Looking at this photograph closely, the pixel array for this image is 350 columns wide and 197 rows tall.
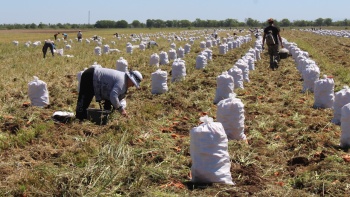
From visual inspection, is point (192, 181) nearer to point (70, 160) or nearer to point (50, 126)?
point (70, 160)

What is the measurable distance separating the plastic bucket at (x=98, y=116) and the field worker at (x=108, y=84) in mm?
189

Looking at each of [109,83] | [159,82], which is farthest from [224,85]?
[109,83]

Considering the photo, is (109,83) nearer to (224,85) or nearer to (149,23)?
(224,85)

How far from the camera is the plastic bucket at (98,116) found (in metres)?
6.96

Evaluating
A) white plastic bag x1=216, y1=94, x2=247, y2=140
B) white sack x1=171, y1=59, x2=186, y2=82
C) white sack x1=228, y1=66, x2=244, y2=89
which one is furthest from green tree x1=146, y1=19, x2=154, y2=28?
white plastic bag x1=216, y1=94, x2=247, y2=140

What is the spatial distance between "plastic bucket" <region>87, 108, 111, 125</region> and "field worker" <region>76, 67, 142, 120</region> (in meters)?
A: 0.19

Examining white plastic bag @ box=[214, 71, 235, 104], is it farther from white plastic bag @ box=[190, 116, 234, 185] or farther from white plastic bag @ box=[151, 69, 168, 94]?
white plastic bag @ box=[190, 116, 234, 185]

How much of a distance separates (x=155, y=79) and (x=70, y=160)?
5.16 m

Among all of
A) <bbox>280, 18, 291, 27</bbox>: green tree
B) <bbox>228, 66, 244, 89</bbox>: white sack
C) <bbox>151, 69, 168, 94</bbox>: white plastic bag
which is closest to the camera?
<bbox>151, 69, 168, 94</bbox>: white plastic bag

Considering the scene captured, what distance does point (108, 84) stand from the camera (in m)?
6.87

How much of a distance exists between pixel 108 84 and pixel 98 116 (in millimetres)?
581

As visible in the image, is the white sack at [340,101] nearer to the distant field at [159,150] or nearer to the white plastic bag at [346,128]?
the distant field at [159,150]

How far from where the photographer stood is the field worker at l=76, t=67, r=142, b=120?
6.73m

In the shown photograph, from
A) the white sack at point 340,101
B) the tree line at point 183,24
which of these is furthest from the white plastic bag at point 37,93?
the tree line at point 183,24
